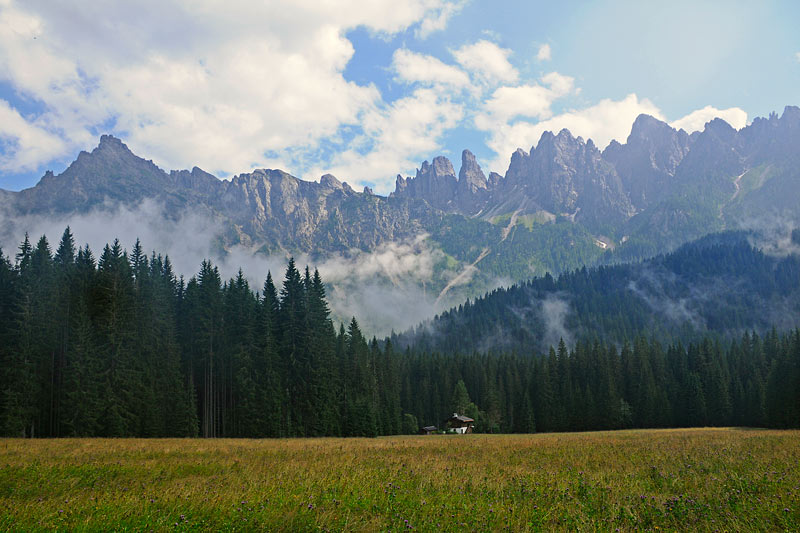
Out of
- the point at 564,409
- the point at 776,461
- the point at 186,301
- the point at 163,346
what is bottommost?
the point at 564,409

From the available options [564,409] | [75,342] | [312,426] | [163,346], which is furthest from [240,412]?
[564,409]

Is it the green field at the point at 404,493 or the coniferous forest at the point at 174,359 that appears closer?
the green field at the point at 404,493

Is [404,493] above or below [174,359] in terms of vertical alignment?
below

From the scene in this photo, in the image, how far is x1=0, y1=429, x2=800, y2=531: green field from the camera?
9.47m

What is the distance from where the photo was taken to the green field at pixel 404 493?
31.1 ft

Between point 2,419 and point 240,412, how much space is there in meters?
19.1

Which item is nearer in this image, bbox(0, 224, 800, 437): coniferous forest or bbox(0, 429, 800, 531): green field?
bbox(0, 429, 800, 531): green field

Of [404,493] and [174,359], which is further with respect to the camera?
[174,359]

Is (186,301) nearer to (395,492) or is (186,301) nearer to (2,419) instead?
(2,419)

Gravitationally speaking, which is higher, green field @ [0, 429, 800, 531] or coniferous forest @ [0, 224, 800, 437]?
coniferous forest @ [0, 224, 800, 437]

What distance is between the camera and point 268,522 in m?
9.34

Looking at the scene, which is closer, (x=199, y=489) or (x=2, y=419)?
(x=199, y=489)

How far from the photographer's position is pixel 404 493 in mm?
12391

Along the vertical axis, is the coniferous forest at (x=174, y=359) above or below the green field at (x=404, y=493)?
above
